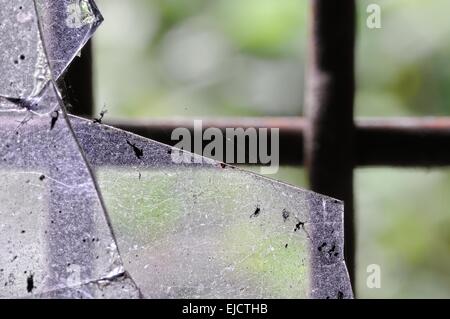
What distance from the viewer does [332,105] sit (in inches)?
28.9

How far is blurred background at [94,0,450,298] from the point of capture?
72 centimetres

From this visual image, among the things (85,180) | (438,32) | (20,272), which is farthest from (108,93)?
(438,32)

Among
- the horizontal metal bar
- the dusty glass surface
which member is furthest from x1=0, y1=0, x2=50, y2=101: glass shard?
the horizontal metal bar

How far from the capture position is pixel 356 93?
732mm

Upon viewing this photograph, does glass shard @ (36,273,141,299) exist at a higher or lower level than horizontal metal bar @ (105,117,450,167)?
lower

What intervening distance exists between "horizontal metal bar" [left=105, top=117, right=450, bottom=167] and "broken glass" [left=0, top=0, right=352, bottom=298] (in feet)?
0.12

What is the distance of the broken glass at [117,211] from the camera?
698mm

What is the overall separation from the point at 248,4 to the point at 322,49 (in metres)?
0.09

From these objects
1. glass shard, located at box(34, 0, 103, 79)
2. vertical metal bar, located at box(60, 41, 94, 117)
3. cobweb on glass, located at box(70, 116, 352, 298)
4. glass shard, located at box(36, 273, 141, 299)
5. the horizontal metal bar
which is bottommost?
glass shard, located at box(36, 273, 141, 299)

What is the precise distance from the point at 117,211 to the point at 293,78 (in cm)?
22

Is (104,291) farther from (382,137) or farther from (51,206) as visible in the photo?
(382,137)

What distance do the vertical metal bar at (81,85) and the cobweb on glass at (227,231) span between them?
5cm

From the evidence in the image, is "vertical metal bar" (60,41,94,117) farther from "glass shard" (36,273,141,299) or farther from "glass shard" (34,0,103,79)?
"glass shard" (36,273,141,299)

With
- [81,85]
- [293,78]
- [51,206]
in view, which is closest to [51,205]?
[51,206]
